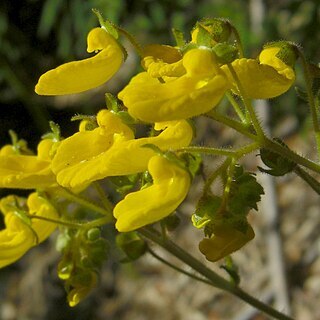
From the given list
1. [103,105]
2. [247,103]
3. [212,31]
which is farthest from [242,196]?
[103,105]

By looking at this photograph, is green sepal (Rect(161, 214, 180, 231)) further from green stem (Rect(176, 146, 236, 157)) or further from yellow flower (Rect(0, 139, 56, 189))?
green stem (Rect(176, 146, 236, 157))

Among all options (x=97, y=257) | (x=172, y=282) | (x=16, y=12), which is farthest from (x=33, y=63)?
(x=97, y=257)

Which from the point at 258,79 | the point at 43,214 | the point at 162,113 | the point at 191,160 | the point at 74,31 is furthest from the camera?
the point at 74,31

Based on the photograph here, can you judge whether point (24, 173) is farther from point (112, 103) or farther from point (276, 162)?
point (276, 162)

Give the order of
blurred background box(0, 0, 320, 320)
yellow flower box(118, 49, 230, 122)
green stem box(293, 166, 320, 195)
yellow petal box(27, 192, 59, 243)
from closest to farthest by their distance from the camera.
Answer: yellow flower box(118, 49, 230, 122) → green stem box(293, 166, 320, 195) → yellow petal box(27, 192, 59, 243) → blurred background box(0, 0, 320, 320)

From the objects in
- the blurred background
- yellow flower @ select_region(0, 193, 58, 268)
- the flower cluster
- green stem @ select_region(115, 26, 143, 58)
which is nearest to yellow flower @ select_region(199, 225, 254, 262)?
the flower cluster
